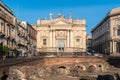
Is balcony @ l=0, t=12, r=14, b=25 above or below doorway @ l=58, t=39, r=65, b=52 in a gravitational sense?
above

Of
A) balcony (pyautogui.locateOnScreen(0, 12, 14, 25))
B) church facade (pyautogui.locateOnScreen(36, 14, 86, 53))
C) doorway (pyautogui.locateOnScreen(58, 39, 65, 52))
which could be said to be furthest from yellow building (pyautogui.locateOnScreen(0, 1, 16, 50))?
doorway (pyautogui.locateOnScreen(58, 39, 65, 52))

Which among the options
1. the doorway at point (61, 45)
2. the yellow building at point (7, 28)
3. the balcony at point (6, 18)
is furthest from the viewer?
the doorway at point (61, 45)

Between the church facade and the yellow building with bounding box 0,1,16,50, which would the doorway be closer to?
the church facade

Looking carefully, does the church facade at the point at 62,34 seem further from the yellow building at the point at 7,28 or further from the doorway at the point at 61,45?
the yellow building at the point at 7,28

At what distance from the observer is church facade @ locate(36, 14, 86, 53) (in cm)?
14075

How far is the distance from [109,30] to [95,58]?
26.2 m

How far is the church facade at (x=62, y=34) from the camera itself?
141 m

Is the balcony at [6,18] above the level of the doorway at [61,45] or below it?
above

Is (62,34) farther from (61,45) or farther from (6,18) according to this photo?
(6,18)

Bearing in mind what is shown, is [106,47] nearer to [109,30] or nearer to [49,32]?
[109,30]

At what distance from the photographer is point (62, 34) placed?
142 m

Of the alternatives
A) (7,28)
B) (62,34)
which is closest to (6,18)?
(7,28)

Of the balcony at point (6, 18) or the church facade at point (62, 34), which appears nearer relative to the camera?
the balcony at point (6, 18)

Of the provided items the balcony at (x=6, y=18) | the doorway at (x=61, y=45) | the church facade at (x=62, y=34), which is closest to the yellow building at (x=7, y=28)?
the balcony at (x=6, y=18)
